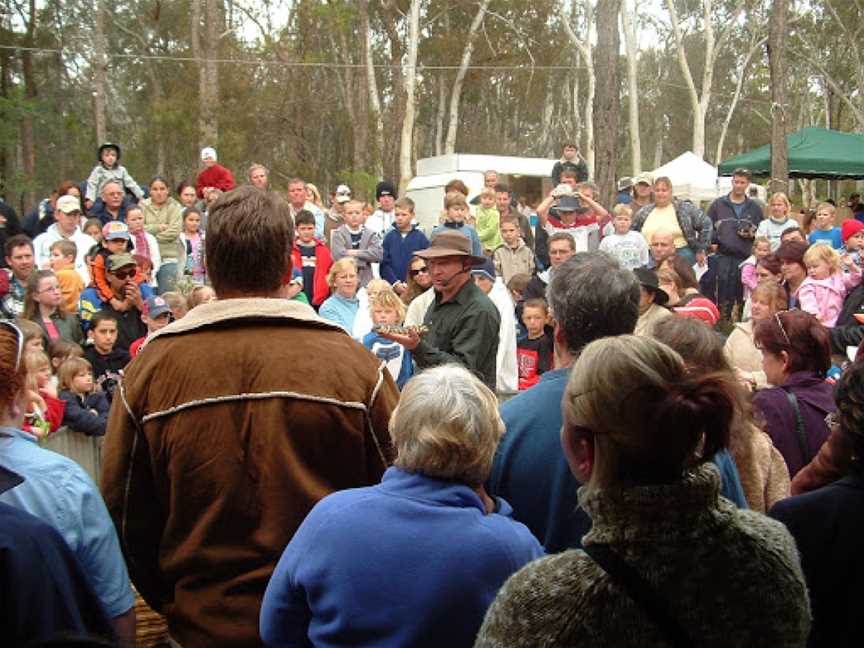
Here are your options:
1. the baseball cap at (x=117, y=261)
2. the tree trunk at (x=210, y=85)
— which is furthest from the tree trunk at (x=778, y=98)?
the tree trunk at (x=210, y=85)

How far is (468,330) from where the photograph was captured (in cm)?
575

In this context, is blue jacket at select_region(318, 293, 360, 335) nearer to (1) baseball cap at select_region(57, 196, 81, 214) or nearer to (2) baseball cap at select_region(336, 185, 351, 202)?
(1) baseball cap at select_region(57, 196, 81, 214)

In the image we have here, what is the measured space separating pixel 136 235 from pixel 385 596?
359 inches

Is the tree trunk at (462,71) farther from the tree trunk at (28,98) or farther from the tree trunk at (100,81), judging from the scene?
the tree trunk at (100,81)

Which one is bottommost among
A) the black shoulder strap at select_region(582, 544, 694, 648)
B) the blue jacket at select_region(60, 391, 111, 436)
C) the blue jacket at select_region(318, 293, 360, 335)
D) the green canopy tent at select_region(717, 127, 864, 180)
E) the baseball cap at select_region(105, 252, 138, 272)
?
the blue jacket at select_region(60, 391, 111, 436)

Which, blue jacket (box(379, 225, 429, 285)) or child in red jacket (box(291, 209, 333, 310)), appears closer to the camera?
child in red jacket (box(291, 209, 333, 310))

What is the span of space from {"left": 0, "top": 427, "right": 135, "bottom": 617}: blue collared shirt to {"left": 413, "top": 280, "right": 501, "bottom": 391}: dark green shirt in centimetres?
311

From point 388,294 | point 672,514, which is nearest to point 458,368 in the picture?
point 672,514

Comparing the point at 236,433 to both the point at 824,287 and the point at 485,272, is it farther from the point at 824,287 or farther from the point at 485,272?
the point at 824,287

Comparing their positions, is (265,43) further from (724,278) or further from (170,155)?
(724,278)

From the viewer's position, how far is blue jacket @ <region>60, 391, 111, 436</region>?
Answer: 6496mm

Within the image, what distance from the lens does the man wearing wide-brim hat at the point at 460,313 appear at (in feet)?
18.9

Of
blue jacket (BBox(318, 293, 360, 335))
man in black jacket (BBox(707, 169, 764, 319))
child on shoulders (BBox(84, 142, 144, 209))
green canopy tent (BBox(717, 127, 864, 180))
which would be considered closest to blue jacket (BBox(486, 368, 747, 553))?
blue jacket (BBox(318, 293, 360, 335))

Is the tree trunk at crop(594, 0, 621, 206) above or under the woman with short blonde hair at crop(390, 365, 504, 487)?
above
